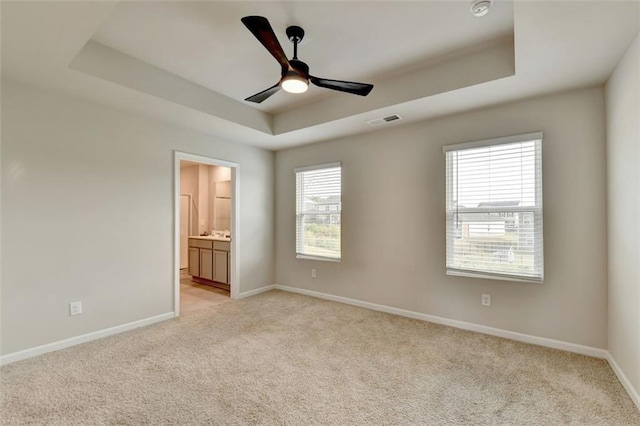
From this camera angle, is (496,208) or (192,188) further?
(192,188)

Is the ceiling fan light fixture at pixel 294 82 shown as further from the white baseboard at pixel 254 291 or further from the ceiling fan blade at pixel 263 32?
the white baseboard at pixel 254 291

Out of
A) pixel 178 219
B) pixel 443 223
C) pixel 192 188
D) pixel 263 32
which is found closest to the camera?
pixel 263 32

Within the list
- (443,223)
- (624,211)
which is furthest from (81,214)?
(624,211)

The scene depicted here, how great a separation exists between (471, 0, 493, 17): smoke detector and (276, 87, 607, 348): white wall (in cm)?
133

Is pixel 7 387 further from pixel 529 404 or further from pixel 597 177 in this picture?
pixel 597 177

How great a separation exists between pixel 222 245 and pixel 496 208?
3993 mm

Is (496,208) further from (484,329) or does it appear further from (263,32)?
(263,32)

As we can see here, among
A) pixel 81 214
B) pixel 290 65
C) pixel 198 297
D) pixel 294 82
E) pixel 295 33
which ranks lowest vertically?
pixel 198 297

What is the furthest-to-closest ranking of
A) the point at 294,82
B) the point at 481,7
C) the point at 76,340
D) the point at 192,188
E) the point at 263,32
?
the point at 192,188 < the point at 76,340 < the point at 294,82 < the point at 481,7 < the point at 263,32

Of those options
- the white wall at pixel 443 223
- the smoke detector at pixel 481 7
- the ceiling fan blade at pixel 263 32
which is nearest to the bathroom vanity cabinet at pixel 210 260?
the white wall at pixel 443 223

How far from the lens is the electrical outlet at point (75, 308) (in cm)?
293

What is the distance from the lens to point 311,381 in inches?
90.6

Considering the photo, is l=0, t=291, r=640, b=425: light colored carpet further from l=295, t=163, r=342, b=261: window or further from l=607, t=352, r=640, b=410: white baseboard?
l=295, t=163, r=342, b=261: window

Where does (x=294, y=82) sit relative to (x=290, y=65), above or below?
below
